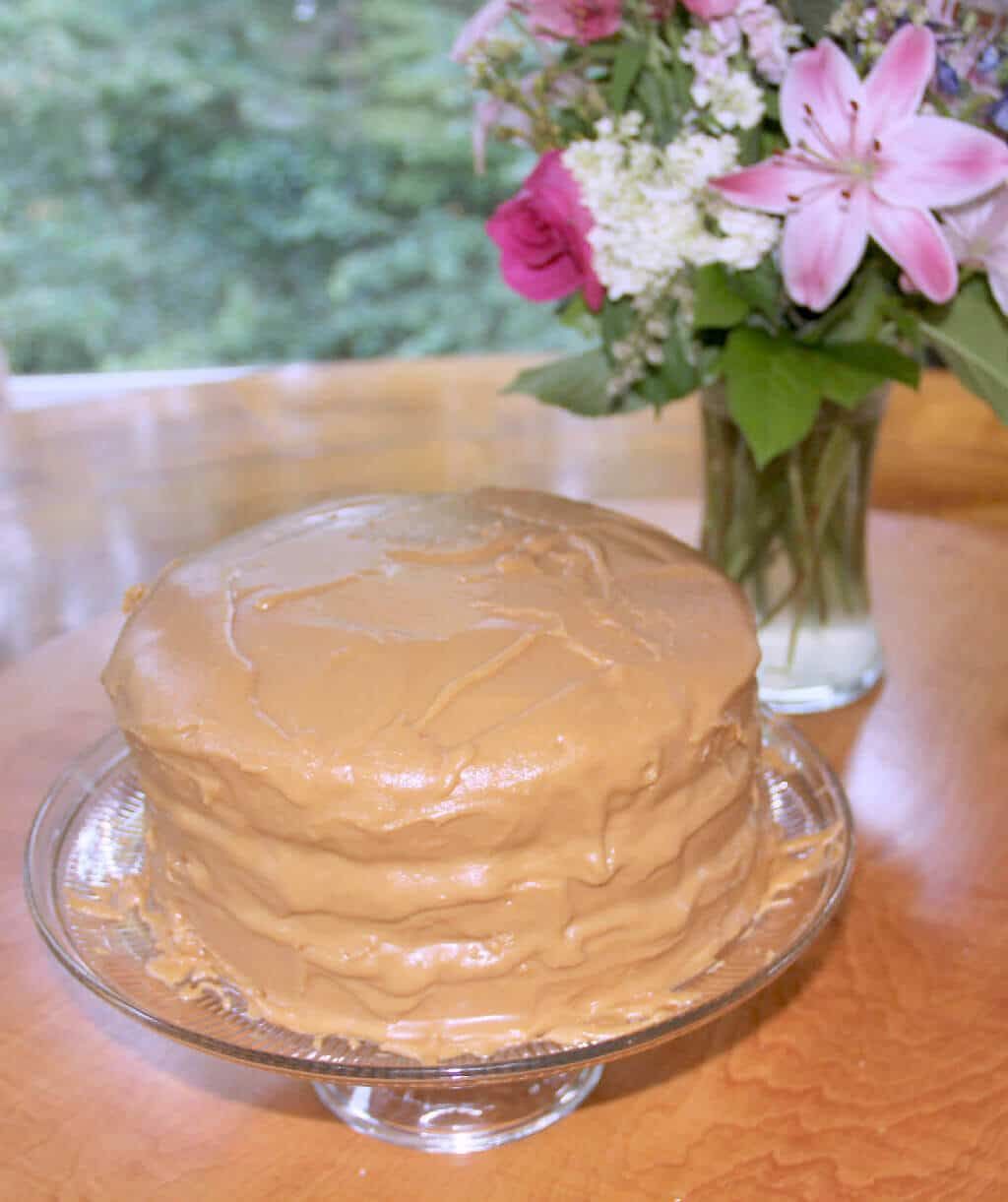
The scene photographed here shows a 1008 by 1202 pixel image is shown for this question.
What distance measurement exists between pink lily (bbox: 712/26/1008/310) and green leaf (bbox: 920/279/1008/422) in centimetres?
14

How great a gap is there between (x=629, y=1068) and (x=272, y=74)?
4.84m

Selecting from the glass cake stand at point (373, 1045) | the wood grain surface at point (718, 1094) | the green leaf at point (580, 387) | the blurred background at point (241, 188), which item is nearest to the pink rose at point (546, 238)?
the green leaf at point (580, 387)

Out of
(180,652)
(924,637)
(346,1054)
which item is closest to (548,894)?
→ (346,1054)

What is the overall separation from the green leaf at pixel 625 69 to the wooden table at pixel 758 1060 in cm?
79

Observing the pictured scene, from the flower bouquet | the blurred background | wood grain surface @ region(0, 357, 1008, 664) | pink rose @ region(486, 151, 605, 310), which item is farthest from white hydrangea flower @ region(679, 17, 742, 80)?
the blurred background

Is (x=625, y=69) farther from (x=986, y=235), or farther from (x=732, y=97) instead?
(x=986, y=235)

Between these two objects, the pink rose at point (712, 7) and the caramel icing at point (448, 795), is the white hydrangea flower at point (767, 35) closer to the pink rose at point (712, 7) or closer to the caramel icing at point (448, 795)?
the pink rose at point (712, 7)

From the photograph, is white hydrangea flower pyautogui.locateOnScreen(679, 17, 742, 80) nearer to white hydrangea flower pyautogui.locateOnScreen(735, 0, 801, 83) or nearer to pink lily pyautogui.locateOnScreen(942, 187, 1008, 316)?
white hydrangea flower pyautogui.locateOnScreen(735, 0, 801, 83)

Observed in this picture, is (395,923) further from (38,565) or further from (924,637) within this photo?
(38,565)

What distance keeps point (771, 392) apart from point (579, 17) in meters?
0.43

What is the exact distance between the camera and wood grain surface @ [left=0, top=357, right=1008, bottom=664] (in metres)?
2.04

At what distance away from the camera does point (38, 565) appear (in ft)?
6.63

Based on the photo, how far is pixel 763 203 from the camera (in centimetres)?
128

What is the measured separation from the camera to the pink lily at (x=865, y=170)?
1.23m
